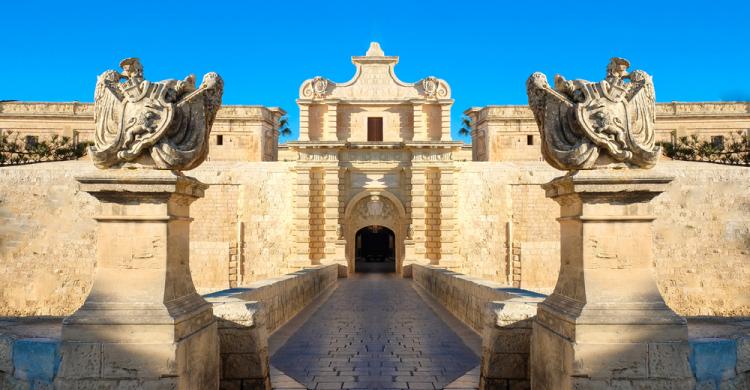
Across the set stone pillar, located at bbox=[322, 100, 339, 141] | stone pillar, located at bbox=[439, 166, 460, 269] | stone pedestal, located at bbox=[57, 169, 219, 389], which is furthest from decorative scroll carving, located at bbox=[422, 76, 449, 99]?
stone pedestal, located at bbox=[57, 169, 219, 389]

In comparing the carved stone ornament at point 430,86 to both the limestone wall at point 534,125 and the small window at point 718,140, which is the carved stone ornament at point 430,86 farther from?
the small window at point 718,140

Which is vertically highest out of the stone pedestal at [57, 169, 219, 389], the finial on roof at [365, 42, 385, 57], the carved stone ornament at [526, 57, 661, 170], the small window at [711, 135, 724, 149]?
the finial on roof at [365, 42, 385, 57]

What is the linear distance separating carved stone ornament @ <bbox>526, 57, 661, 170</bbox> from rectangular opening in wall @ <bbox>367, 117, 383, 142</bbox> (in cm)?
2142

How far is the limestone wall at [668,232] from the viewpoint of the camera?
24.8 meters

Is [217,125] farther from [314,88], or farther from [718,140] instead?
[718,140]

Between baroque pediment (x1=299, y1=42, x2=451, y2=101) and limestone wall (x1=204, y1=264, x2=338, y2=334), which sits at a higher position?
baroque pediment (x1=299, y1=42, x2=451, y2=101)

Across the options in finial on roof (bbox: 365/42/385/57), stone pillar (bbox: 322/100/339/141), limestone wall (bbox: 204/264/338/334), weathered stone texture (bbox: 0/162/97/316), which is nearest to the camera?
limestone wall (bbox: 204/264/338/334)

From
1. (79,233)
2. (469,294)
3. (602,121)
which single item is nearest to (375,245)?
(79,233)

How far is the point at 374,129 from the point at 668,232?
527 inches

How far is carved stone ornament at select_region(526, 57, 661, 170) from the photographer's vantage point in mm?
4469

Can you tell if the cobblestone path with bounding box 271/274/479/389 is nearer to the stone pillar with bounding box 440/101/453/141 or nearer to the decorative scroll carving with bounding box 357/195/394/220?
the decorative scroll carving with bounding box 357/195/394/220

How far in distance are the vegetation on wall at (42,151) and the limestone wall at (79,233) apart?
5.86m

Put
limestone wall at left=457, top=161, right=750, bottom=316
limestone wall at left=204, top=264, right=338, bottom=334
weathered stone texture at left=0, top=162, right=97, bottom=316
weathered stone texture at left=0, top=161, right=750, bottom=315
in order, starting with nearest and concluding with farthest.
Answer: limestone wall at left=204, top=264, right=338, bottom=334 < weathered stone texture at left=0, top=162, right=97, bottom=316 < weathered stone texture at left=0, top=161, right=750, bottom=315 < limestone wall at left=457, top=161, right=750, bottom=316

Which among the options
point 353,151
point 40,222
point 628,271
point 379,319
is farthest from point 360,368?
point 40,222
